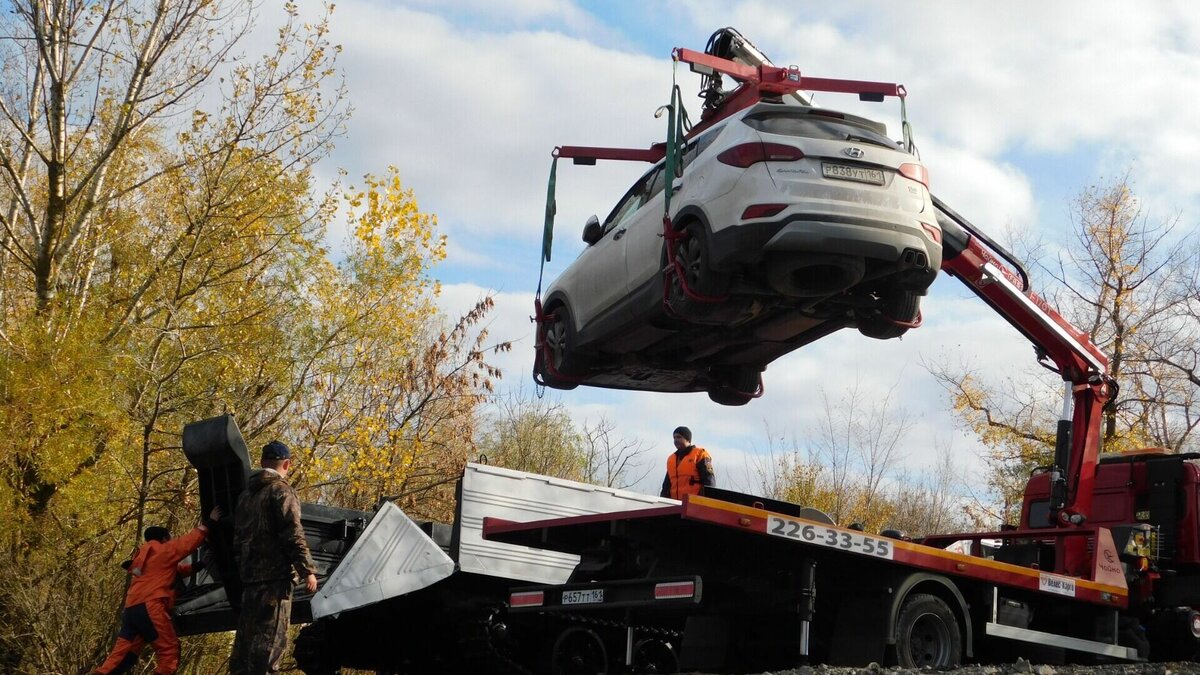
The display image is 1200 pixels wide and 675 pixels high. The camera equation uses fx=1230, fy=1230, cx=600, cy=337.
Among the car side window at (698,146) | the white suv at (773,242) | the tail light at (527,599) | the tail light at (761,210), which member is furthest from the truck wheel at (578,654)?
the car side window at (698,146)

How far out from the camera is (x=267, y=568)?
7.07 meters

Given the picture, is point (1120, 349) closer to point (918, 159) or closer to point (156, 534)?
point (918, 159)

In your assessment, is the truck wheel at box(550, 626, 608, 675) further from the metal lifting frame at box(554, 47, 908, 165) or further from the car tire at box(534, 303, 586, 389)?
the metal lifting frame at box(554, 47, 908, 165)

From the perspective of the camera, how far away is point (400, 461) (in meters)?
19.5

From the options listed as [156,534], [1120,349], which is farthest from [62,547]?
[1120,349]

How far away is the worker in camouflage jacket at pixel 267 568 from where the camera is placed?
6.97 m

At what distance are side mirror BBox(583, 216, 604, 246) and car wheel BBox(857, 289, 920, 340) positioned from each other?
2.37 m

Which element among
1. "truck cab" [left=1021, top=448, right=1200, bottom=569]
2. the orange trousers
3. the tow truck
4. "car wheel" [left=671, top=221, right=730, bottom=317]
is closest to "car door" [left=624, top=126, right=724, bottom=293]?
"car wheel" [left=671, top=221, right=730, bottom=317]

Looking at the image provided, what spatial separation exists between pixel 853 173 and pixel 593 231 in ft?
9.01

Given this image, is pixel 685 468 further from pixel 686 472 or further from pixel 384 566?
pixel 384 566

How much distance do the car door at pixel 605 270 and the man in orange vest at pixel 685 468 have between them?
1.21 m

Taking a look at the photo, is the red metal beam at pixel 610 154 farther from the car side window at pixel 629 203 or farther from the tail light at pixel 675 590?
the tail light at pixel 675 590

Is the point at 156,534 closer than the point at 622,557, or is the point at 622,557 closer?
the point at 622,557

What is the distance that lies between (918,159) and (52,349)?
9.94 m
